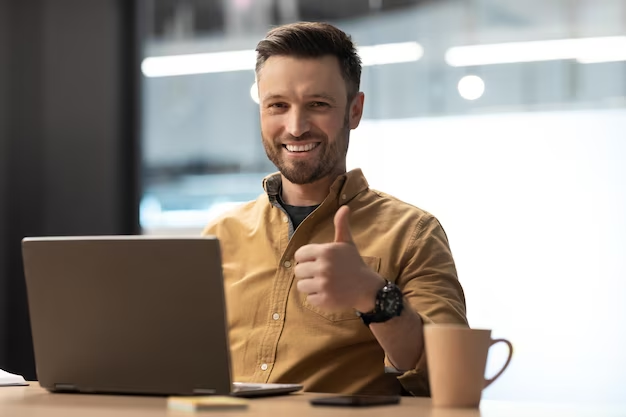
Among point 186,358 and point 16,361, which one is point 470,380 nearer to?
point 186,358

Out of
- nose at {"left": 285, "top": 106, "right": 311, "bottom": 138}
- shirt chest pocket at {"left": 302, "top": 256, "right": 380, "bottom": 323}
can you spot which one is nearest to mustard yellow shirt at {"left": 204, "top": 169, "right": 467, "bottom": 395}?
shirt chest pocket at {"left": 302, "top": 256, "right": 380, "bottom": 323}

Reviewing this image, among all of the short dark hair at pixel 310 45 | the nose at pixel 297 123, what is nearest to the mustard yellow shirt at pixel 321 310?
the nose at pixel 297 123

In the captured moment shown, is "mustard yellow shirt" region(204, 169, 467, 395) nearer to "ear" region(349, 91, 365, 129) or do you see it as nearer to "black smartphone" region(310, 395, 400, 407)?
"ear" region(349, 91, 365, 129)

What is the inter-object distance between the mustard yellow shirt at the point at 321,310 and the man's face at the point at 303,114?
0.07 metres

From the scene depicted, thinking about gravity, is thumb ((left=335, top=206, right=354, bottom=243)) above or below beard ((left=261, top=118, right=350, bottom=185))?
below

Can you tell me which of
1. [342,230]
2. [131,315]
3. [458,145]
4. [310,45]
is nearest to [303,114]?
[310,45]

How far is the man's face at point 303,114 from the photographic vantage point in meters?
1.94

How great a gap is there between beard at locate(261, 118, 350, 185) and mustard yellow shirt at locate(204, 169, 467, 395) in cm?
5

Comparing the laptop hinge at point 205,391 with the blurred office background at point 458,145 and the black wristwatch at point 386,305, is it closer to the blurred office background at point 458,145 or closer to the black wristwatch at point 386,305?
the black wristwatch at point 386,305

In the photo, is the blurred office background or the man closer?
the man

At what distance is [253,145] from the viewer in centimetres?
389

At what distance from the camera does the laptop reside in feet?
4.14

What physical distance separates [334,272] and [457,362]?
0.25 meters

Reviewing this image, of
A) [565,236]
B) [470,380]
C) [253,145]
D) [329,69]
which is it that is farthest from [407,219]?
[253,145]
